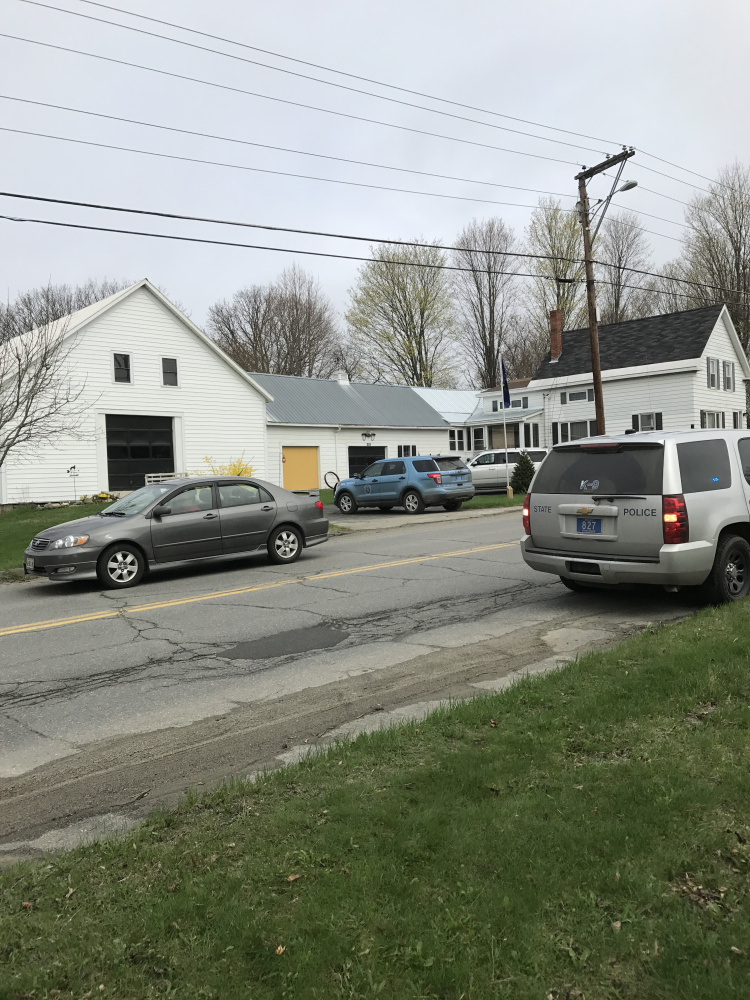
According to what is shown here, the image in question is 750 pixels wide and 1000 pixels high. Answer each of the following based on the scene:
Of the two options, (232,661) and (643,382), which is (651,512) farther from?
(643,382)

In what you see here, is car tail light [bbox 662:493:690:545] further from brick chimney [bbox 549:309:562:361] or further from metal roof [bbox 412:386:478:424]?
brick chimney [bbox 549:309:562:361]

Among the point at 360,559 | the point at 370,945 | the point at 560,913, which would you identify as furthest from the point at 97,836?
the point at 360,559

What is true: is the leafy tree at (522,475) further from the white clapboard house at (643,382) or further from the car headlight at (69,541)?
the car headlight at (69,541)

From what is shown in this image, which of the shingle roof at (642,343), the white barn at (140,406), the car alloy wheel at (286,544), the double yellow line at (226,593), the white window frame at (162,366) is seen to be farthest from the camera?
the shingle roof at (642,343)

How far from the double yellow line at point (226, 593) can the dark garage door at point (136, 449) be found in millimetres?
18801

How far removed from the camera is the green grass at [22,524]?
14.7 metres

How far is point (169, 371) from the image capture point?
1184 inches

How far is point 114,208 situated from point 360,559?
8090 mm

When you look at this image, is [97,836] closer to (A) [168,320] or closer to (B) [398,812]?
(B) [398,812]

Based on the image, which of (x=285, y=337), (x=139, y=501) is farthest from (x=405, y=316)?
(x=139, y=501)

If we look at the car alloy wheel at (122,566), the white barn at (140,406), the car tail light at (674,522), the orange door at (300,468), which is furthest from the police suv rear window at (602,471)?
the orange door at (300,468)

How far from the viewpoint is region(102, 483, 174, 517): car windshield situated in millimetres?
11828

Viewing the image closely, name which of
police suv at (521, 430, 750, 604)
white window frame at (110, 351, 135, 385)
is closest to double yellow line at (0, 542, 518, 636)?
police suv at (521, 430, 750, 604)

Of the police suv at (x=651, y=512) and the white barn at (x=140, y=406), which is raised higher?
the white barn at (x=140, y=406)
